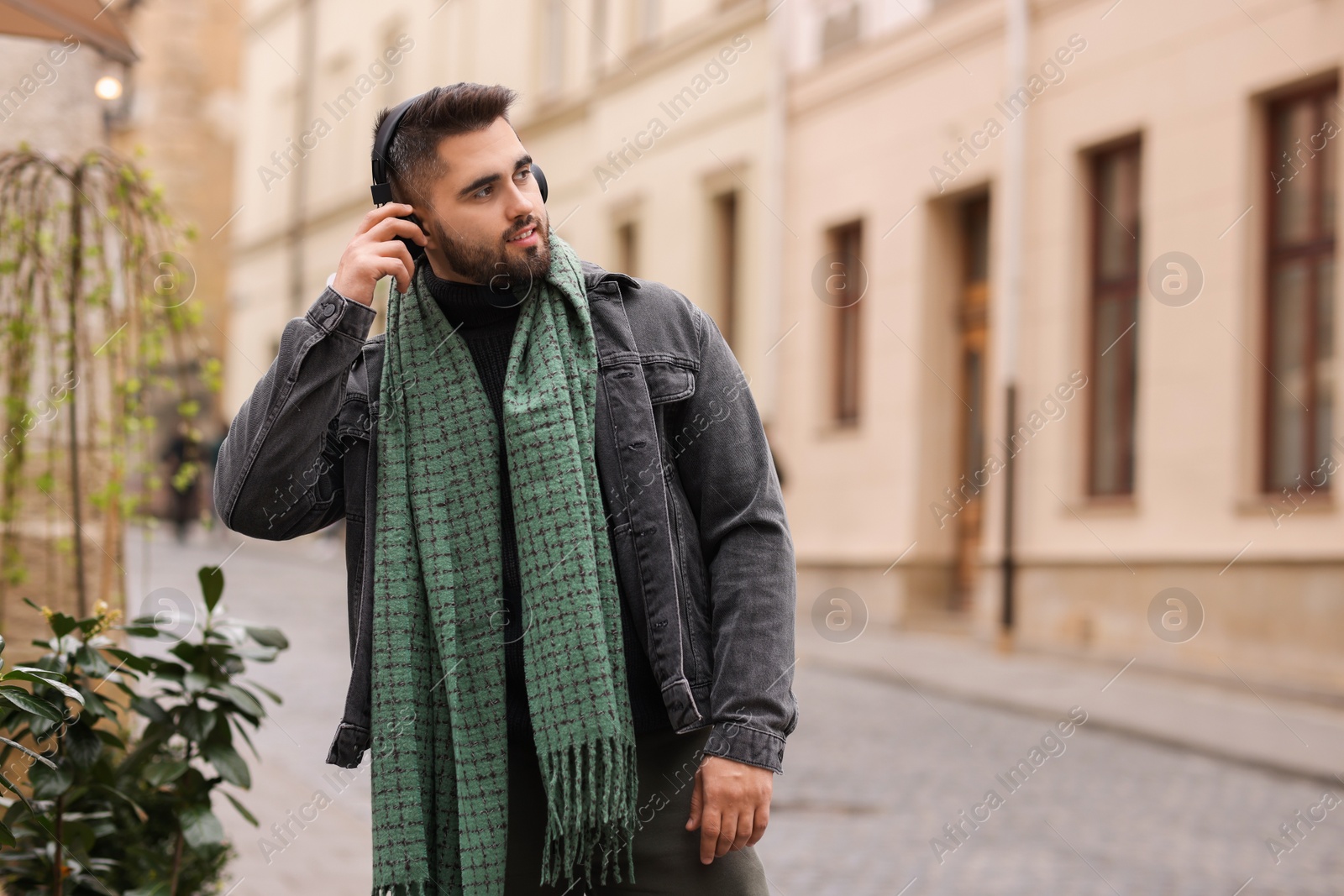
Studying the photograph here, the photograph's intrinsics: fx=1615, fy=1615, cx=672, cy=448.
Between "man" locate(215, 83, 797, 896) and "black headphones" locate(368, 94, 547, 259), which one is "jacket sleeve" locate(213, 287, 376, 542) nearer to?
"man" locate(215, 83, 797, 896)

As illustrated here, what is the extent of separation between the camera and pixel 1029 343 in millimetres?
14781

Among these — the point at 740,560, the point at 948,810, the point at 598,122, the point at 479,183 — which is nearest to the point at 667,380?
the point at 740,560

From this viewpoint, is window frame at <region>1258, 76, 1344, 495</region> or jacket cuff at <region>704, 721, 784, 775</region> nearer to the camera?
jacket cuff at <region>704, 721, 784, 775</region>

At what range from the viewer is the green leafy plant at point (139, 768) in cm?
348

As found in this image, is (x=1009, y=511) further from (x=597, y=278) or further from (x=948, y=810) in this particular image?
(x=597, y=278)

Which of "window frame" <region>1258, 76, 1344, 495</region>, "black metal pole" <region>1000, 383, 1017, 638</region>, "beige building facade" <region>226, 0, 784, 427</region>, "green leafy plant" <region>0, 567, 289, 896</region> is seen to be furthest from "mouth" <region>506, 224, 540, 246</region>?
"beige building facade" <region>226, 0, 784, 427</region>

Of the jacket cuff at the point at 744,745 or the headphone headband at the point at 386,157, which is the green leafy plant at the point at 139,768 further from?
the jacket cuff at the point at 744,745

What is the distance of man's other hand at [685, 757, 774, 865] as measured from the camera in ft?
7.82

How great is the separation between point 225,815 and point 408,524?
4.27 metres

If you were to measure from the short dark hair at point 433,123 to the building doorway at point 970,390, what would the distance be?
1414 centimetres

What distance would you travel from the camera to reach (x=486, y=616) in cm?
250

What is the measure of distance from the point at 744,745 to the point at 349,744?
625 millimetres

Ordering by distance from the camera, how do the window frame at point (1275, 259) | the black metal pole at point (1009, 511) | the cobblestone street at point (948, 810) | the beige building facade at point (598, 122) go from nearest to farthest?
1. the cobblestone street at point (948, 810)
2. the window frame at point (1275, 259)
3. the black metal pole at point (1009, 511)
4. the beige building facade at point (598, 122)

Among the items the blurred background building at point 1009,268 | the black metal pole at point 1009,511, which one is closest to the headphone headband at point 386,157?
the blurred background building at point 1009,268
